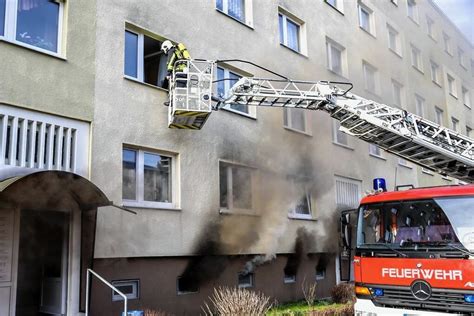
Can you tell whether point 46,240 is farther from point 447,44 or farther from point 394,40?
point 447,44

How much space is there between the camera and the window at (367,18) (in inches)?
692

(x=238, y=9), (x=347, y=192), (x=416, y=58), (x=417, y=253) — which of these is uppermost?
(x=416, y=58)

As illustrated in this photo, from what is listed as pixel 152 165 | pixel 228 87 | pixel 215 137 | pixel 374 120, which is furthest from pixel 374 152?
pixel 152 165

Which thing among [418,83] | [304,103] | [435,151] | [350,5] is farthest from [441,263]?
[418,83]

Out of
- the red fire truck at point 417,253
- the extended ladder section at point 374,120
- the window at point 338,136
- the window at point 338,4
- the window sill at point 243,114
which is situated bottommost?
the red fire truck at point 417,253

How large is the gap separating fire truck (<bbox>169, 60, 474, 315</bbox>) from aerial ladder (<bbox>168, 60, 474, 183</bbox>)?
0.02m

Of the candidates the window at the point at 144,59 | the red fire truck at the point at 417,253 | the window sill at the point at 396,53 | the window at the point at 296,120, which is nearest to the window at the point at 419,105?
the window sill at the point at 396,53

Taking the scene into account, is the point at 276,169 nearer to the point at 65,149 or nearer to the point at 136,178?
the point at 136,178

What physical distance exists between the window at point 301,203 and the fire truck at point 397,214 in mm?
2919

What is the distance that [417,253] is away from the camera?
6.05m

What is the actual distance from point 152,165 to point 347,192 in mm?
7251

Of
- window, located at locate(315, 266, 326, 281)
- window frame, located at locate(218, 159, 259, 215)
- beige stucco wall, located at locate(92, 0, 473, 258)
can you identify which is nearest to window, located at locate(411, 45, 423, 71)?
beige stucco wall, located at locate(92, 0, 473, 258)

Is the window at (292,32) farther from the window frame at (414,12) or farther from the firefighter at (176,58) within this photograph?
the window frame at (414,12)

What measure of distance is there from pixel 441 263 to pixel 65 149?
Result: 561 cm
